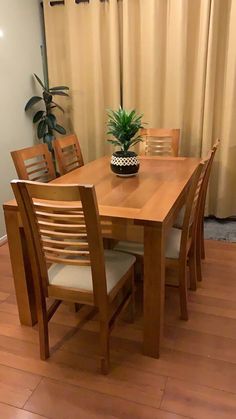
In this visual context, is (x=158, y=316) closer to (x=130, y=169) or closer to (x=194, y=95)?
(x=130, y=169)

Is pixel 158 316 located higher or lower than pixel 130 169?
lower

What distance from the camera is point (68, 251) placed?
1.48m

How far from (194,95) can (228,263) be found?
167 cm

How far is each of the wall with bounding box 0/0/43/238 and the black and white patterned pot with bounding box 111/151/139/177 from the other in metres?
1.39

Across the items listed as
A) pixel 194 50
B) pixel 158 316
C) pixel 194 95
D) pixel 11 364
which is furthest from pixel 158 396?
pixel 194 50

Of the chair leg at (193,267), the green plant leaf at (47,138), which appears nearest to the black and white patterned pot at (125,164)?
the chair leg at (193,267)

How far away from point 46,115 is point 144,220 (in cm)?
240

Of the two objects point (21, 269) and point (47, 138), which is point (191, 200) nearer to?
point (21, 269)

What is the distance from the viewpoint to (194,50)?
10.5 ft

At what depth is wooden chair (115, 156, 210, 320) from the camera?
1.76m

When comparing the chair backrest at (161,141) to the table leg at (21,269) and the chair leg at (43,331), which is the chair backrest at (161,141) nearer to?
the table leg at (21,269)

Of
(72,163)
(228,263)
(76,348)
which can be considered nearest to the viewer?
(76,348)

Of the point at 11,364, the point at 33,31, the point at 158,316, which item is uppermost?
the point at 33,31

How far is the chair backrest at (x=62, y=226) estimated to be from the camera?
4.30ft
